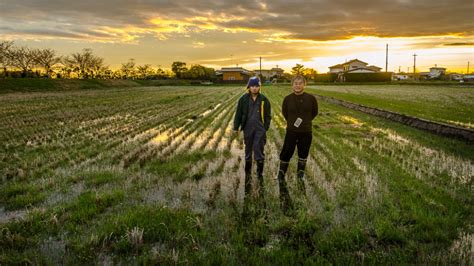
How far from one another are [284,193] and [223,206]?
1.16 m

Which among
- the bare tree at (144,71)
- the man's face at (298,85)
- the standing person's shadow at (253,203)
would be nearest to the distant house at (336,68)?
the bare tree at (144,71)

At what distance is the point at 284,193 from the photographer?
5723 millimetres

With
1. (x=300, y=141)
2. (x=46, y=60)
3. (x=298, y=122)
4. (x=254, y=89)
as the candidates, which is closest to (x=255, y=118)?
(x=254, y=89)

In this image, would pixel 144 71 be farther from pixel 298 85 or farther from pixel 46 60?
pixel 298 85

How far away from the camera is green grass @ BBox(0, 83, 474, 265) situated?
3.76 metres

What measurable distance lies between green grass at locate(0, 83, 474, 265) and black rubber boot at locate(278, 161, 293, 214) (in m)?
0.10

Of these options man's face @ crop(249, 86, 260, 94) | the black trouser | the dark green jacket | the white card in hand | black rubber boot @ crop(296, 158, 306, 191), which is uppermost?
man's face @ crop(249, 86, 260, 94)

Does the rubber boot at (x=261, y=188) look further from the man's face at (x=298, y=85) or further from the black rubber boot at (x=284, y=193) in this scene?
the man's face at (x=298, y=85)

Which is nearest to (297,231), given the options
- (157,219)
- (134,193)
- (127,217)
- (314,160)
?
(157,219)

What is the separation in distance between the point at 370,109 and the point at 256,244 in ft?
57.4

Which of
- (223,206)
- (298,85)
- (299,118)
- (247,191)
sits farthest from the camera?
(299,118)

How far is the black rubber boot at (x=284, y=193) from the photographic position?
5023 mm

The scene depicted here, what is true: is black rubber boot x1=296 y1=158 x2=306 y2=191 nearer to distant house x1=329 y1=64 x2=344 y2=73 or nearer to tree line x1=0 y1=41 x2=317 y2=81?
tree line x1=0 y1=41 x2=317 y2=81

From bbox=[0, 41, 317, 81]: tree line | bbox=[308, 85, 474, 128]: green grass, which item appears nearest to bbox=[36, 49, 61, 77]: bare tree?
bbox=[0, 41, 317, 81]: tree line
